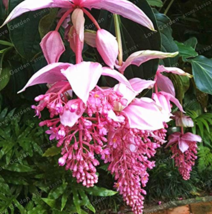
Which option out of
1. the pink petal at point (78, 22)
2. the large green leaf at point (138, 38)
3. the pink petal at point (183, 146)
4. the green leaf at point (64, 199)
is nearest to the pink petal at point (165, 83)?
the large green leaf at point (138, 38)

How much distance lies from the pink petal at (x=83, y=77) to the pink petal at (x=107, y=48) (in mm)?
24

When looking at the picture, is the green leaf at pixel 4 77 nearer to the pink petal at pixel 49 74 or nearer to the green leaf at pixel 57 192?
the pink petal at pixel 49 74

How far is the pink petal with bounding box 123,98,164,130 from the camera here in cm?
24

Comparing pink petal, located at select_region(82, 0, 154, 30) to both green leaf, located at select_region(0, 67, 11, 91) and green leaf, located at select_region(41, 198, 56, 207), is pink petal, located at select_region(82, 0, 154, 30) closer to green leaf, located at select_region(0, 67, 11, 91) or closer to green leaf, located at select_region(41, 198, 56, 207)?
green leaf, located at select_region(0, 67, 11, 91)

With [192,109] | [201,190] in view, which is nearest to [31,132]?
[192,109]

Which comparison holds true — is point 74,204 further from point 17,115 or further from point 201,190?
point 201,190

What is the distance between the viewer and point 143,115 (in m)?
0.24

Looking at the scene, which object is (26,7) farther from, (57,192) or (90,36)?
(57,192)

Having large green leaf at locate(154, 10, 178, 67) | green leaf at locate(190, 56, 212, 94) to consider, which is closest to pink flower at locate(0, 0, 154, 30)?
large green leaf at locate(154, 10, 178, 67)

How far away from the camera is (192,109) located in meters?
1.37

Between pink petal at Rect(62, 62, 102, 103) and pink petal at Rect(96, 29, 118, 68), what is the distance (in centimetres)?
2

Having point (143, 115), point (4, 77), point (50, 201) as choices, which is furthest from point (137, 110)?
point (50, 201)

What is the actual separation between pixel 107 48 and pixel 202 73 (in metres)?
0.43

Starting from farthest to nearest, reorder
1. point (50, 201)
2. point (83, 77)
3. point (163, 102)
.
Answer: point (50, 201), point (163, 102), point (83, 77)
